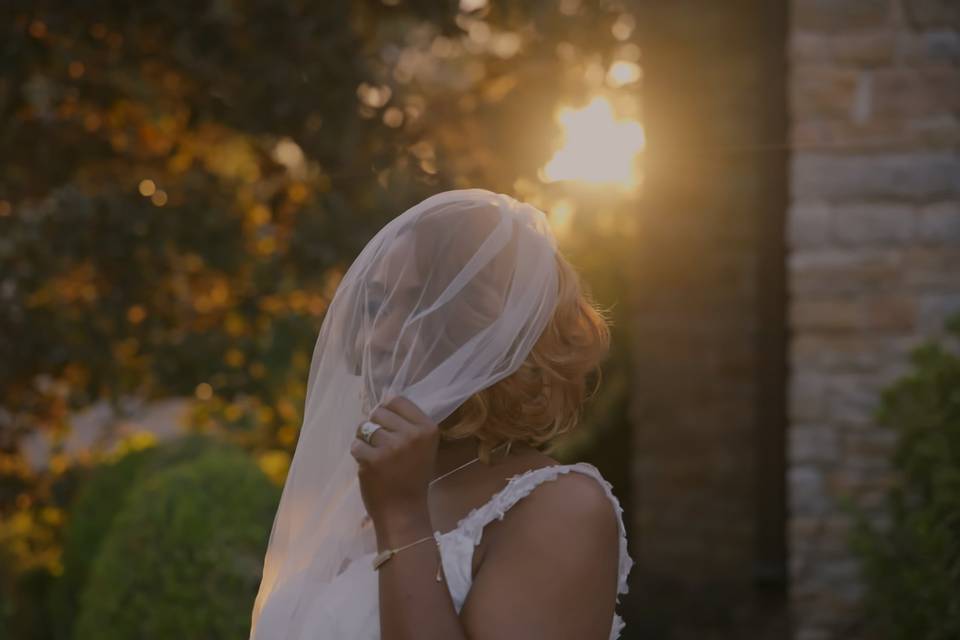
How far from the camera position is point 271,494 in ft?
13.3

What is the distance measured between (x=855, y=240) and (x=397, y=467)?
10.9 feet

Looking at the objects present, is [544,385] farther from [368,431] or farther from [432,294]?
[368,431]

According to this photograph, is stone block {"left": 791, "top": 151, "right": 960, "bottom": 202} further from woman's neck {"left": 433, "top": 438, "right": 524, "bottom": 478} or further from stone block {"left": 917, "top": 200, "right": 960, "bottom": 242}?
woman's neck {"left": 433, "top": 438, "right": 524, "bottom": 478}

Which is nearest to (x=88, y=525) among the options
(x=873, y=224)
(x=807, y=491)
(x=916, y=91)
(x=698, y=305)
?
(x=807, y=491)

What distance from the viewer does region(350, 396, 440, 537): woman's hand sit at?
5.50 feet

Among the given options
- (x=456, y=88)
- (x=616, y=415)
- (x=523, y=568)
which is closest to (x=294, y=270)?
(x=456, y=88)

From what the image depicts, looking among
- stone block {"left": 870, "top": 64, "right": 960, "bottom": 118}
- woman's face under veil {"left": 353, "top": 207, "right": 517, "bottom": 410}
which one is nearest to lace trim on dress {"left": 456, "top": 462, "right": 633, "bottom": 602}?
woman's face under veil {"left": 353, "top": 207, "right": 517, "bottom": 410}

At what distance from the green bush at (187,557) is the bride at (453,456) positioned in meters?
1.76

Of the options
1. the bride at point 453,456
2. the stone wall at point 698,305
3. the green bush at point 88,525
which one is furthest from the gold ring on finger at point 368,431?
the stone wall at point 698,305

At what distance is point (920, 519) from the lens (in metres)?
3.76

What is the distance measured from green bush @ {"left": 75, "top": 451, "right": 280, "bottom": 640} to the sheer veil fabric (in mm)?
1850

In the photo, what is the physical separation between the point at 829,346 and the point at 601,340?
2.82m

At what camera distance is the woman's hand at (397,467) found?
1.68 meters

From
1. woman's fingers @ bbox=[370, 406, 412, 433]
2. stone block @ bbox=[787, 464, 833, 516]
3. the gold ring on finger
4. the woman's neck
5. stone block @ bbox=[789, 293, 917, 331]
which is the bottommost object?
stone block @ bbox=[787, 464, 833, 516]
